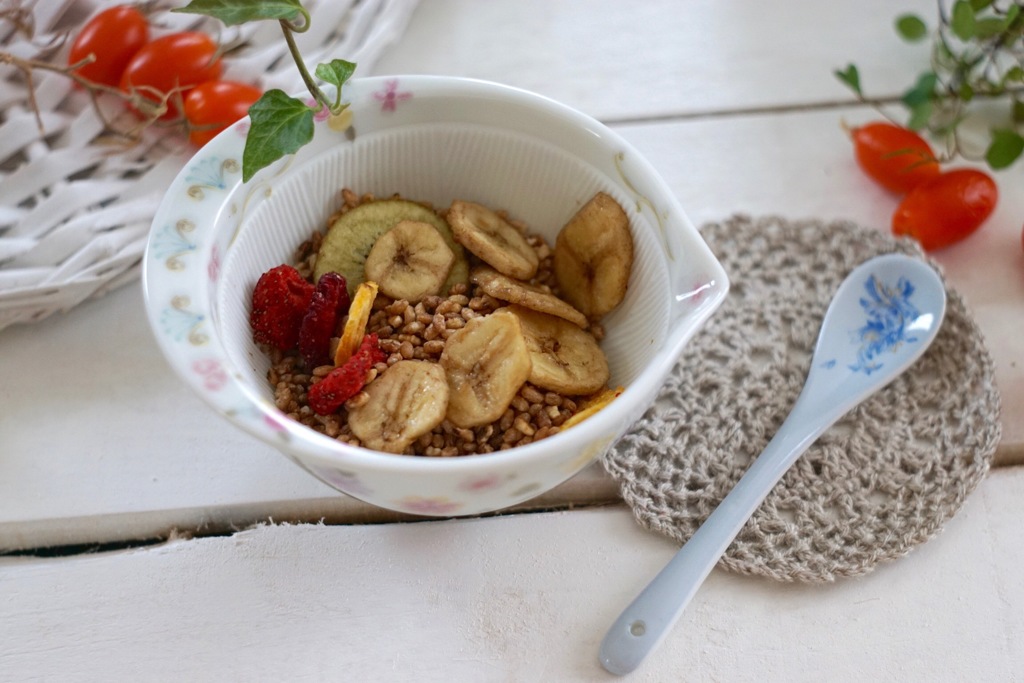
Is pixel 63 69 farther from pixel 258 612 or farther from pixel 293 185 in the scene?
pixel 258 612

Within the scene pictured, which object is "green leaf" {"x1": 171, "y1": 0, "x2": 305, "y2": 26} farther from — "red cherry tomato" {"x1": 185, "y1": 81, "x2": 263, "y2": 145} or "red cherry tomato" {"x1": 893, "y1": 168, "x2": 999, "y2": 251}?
"red cherry tomato" {"x1": 893, "y1": 168, "x2": 999, "y2": 251}

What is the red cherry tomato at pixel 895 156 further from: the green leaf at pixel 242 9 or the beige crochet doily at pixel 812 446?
the green leaf at pixel 242 9

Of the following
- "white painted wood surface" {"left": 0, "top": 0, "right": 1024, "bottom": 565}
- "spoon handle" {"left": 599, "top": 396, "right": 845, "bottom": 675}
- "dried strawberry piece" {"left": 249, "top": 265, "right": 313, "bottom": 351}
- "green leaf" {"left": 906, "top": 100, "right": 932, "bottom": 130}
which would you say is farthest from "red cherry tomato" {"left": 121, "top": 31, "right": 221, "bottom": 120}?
"green leaf" {"left": 906, "top": 100, "right": 932, "bottom": 130}

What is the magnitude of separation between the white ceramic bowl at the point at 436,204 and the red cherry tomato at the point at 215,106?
21cm

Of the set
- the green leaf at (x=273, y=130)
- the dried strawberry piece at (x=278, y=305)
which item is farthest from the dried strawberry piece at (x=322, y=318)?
the green leaf at (x=273, y=130)

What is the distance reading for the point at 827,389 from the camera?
911 mm

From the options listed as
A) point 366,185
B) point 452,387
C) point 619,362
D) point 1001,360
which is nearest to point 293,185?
→ point 366,185

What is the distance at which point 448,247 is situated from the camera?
2.89ft

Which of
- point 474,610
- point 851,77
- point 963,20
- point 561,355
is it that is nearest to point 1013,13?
point 963,20

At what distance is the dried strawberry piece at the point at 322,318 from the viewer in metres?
0.80

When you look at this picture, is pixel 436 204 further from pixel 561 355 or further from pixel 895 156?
pixel 895 156

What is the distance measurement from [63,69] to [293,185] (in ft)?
1.10

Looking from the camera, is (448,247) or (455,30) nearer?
(448,247)

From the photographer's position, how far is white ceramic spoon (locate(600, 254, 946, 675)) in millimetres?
783
